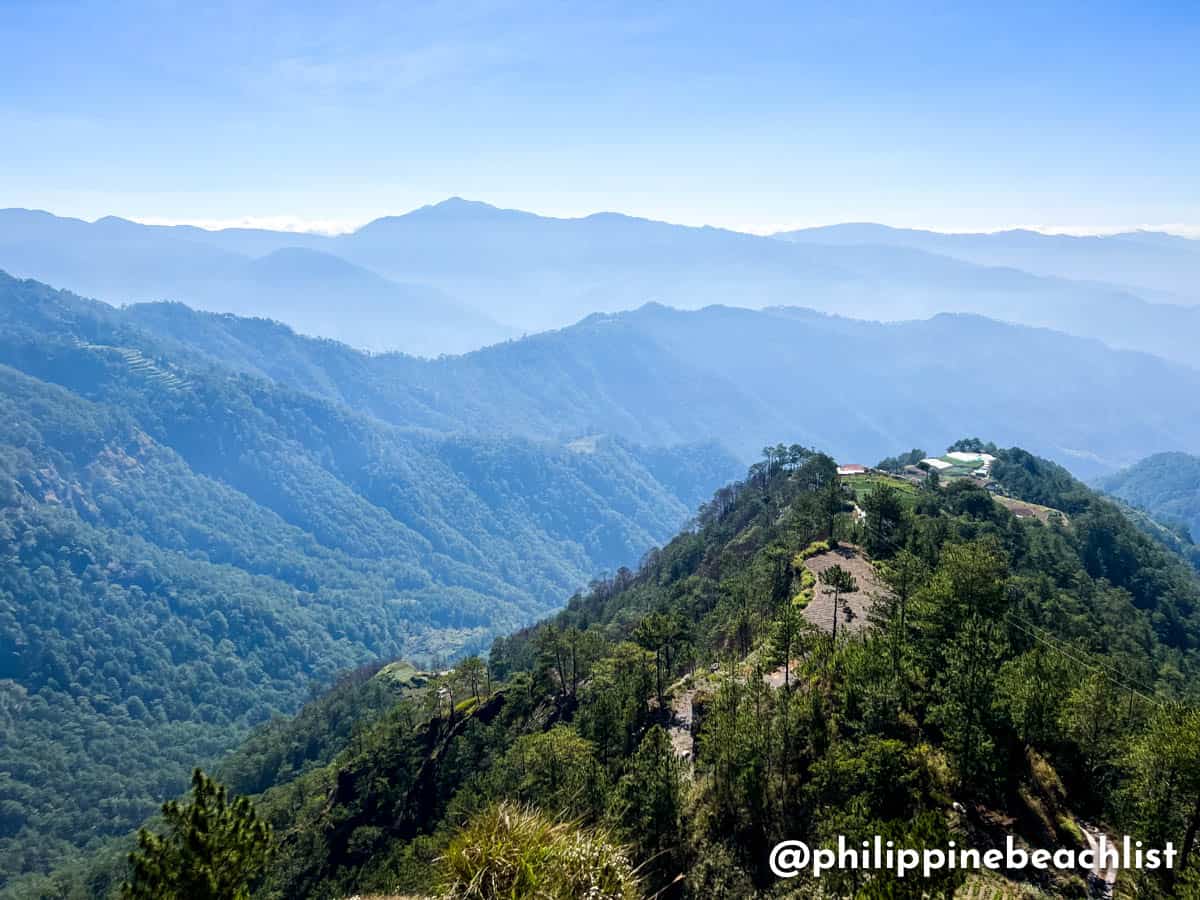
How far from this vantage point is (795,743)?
35.5 m

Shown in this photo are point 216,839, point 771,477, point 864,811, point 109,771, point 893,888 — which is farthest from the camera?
point 109,771

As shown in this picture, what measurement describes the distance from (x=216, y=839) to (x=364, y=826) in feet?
195

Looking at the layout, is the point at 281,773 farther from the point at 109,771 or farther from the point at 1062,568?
the point at 1062,568

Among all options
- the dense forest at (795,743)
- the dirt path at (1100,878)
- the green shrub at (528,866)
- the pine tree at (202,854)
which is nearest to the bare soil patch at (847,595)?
the dense forest at (795,743)

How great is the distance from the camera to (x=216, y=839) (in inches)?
782

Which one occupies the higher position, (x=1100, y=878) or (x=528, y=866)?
(x=528, y=866)

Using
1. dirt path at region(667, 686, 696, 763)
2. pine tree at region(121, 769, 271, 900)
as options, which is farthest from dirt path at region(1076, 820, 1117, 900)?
pine tree at region(121, 769, 271, 900)

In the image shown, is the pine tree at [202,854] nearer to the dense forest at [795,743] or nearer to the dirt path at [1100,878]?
the dense forest at [795,743]

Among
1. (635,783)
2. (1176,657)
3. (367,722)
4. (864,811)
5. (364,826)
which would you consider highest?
(864,811)

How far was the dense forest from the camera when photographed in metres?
22.2

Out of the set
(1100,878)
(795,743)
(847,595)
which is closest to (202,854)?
(795,743)

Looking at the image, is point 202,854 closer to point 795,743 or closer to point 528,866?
point 528,866

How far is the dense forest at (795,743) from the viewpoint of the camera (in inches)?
874

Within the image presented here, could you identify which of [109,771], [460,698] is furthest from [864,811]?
[109,771]
